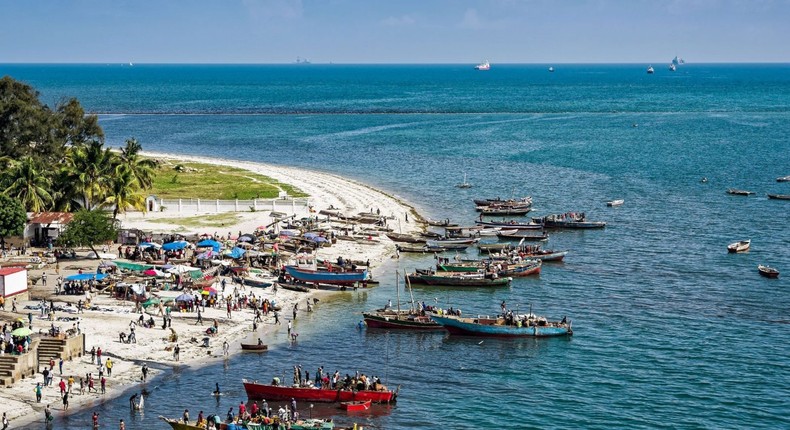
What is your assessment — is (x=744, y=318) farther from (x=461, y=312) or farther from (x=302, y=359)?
(x=302, y=359)

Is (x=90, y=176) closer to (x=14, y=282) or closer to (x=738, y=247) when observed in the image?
(x=14, y=282)

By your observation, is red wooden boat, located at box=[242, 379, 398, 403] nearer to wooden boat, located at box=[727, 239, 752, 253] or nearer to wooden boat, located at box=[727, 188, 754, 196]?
wooden boat, located at box=[727, 239, 752, 253]

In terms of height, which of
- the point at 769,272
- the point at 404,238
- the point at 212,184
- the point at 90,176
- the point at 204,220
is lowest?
the point at 769,272

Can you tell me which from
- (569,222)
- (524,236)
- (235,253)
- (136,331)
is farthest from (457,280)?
(136,331)

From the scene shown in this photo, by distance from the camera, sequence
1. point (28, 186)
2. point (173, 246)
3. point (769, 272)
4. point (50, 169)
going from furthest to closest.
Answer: point (50, 169)
point (28, 186)
point (769, 272)
point (173, 246)

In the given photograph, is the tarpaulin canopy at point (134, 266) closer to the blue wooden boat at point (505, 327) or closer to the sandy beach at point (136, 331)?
the sandy beach at point (136, 331)

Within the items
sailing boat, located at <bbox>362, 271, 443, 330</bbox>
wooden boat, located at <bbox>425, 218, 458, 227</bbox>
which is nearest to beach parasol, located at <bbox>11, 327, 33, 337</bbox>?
sailing boat, located at <bbox>362, 271, 443, 330</bbox>
